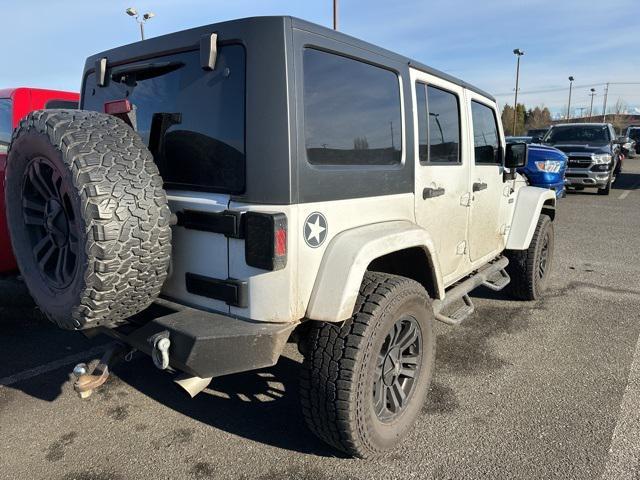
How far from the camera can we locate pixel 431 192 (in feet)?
10.1

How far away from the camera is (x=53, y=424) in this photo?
9.56 ft

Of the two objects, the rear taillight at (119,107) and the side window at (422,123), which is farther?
the side window at (422,123)

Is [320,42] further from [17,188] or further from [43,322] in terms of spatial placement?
[43,322]

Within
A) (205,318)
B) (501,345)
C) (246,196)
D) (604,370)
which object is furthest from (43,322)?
(604,370)

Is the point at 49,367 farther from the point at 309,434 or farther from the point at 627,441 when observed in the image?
the point at 627,441

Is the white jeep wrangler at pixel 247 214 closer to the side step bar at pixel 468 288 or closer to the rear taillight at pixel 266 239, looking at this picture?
the rear taillight at pixel 266 239

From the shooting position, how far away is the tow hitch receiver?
2.48 meters

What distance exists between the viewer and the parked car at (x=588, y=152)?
510 inches

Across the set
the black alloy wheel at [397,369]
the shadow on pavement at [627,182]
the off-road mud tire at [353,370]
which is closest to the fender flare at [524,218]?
the black alloy wheel at [397,369]

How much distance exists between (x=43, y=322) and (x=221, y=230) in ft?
10.4

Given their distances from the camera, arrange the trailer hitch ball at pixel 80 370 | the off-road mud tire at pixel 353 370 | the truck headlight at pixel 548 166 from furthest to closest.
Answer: the truck headlight at pixel 548 166, the trailer hitch ball at pixel 80 370, the off-road mud tire at pixel 353 370

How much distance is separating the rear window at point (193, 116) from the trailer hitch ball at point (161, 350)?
2.27 ft

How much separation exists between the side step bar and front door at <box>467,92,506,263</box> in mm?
143

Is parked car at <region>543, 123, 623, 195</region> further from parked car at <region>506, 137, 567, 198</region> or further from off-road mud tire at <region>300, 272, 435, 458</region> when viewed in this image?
off-road mud tire at <region>300, 272, 435, 458</region>
